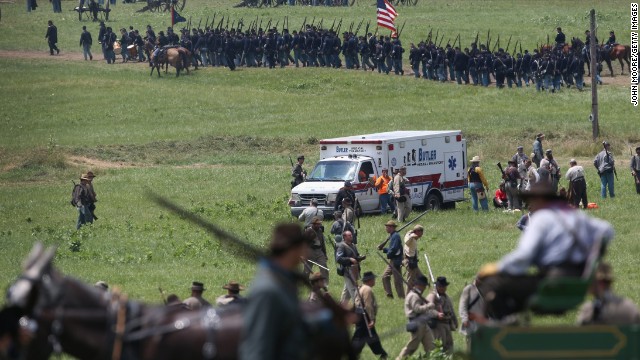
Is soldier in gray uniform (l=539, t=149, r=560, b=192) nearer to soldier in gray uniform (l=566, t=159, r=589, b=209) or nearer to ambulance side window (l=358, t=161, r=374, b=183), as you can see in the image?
soldier in gray uniform (l=566, t=159, r=589, b=209)

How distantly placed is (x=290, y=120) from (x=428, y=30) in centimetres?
1989

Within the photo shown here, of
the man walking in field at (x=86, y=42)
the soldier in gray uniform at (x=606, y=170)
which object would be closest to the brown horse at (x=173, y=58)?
the man walking in field at (x=86, y=42)

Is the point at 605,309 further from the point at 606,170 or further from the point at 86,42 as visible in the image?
the point at 86,42

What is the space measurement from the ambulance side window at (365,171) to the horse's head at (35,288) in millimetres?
25415

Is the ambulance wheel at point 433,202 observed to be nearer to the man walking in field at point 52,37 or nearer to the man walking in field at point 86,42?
the man walking in field at point 86,42

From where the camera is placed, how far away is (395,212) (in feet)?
109

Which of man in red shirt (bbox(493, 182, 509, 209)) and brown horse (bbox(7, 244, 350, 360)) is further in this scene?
man in red shirt (bbox(493, 182, 509, 209))

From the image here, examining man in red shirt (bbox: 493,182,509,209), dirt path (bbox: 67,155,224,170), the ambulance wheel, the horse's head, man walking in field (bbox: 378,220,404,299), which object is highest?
the horse's head

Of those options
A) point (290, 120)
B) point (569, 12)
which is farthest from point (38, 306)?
point (569, 12)

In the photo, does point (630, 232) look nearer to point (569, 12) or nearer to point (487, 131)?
point (487, 131)

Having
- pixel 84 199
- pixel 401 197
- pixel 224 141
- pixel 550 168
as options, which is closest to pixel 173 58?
pixel 224 141

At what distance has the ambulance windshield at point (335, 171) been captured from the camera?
3444 cm

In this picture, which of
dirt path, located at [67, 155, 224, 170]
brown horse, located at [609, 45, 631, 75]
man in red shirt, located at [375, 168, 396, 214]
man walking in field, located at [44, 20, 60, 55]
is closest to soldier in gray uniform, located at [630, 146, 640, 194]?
man in red shirt, located at [375, 168, 396, 214]

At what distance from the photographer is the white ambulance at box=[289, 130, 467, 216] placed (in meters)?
34.0
